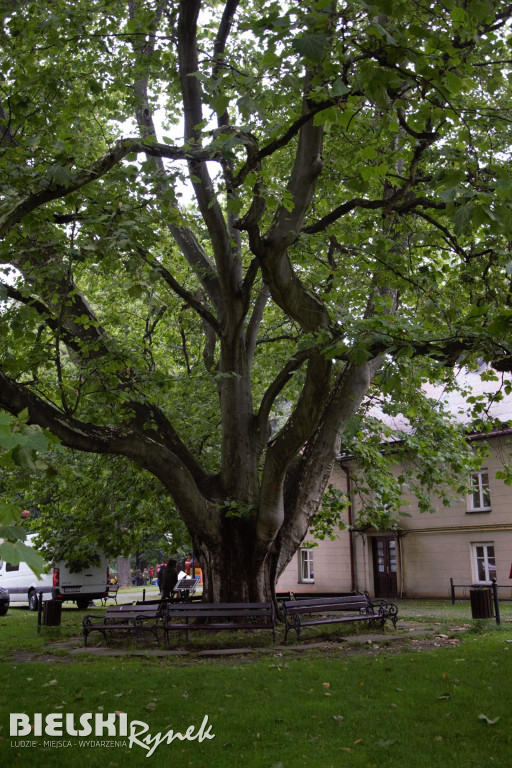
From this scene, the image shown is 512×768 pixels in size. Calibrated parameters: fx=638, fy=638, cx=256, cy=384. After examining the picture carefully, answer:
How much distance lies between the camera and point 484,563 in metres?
21.5

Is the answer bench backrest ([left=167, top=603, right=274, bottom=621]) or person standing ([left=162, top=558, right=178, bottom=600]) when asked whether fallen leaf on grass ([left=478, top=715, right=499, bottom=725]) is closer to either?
bench backrest ([left=167, top=603, right=274, bottom=621])

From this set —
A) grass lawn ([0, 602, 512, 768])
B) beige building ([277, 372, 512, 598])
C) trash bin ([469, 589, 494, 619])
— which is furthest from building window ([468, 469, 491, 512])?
grass lawn ([0, 602, 512, 768])

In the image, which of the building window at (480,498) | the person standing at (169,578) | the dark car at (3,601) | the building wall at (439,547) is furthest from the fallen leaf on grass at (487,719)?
the dark car at (3,601)

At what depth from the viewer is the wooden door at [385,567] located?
2411cm

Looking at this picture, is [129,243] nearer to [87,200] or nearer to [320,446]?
[87,200]

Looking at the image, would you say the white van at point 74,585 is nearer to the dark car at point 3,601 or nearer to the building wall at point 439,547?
the dark car at point 3,601

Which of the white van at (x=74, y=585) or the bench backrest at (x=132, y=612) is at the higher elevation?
the bench backrest at (x=132, y=612)

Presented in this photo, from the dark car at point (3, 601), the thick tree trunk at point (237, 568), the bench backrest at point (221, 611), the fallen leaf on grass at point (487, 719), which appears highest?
the thick tree trunk at point (237, 568)

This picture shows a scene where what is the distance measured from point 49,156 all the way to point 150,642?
324 inches

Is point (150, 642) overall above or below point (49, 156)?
below

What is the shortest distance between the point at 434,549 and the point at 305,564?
6.92 m

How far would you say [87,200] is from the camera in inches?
313

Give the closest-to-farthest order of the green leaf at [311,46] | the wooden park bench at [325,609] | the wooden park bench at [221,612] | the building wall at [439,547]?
the green leaf at [311,46]
the wooden park bench at [221,612]
the wooden park bench at [325,609]
the building wall at [439,547]

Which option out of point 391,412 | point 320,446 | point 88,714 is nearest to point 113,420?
point 320,446
